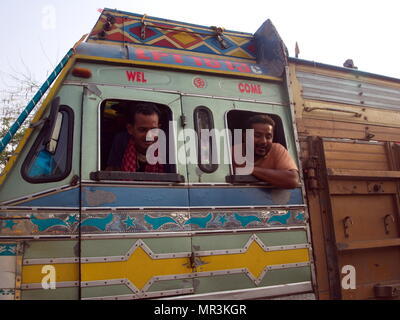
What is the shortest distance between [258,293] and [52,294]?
1.51 m

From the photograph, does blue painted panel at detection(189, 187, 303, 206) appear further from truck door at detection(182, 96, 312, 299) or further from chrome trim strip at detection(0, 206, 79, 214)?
chrome trim strip at detection(0, 206, 79, 214)

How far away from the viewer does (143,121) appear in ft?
9.23

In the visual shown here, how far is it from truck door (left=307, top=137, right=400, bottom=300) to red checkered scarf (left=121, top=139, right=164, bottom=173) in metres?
1.44

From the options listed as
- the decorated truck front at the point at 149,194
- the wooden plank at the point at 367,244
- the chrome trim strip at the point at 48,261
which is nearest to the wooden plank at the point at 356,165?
the decorated truck front at the point at 149,194

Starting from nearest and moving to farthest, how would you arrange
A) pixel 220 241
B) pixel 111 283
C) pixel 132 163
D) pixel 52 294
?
pixel 52 294 → pixel 111 283 → pixel 220 241 → pixel 132 163

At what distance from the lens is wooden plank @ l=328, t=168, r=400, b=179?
329 centimetres

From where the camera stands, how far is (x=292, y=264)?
2908mm

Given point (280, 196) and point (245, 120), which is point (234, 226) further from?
point (245, 120)

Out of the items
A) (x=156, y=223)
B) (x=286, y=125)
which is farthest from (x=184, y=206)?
(x=286, y=125)

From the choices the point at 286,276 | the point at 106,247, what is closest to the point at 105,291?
the point at 106,247

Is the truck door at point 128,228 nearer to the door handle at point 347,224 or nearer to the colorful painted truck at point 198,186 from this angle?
the colorful painted truck at point 198,186

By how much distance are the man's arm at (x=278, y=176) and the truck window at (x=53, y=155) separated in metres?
1.53
